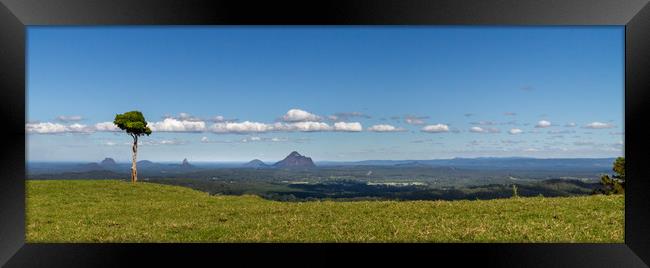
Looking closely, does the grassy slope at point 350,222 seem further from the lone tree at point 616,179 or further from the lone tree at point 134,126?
the lone tree at point 616,179

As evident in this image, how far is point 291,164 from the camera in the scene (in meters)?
29.3

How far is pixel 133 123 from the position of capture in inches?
934

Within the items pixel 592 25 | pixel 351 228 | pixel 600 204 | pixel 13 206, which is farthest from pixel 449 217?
pixel 13 206

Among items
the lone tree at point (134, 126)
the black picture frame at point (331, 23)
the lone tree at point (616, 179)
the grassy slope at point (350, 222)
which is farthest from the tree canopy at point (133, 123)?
the lone tree at point (616, 179)

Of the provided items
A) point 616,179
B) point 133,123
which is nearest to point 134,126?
point 133,123

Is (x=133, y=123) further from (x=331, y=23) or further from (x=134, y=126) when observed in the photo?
(x=331, y=23)

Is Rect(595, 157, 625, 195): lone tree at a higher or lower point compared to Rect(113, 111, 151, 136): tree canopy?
lower

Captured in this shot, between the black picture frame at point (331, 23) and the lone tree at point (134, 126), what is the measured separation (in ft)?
60.8

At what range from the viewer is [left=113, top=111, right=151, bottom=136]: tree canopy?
23703mm

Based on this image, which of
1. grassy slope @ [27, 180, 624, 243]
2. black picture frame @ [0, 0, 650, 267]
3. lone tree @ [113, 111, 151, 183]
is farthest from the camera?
lone tree @ [113, 111, 151, 183]

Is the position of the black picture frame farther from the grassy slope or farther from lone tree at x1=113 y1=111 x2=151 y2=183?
lone tree at x1=113 y1=111 x2=151 y2=183

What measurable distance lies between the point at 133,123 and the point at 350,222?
721 inches

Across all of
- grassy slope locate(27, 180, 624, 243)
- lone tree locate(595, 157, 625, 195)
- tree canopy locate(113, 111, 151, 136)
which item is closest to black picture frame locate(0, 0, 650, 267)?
A: grassy slope locate(27, 180, 624, 243)

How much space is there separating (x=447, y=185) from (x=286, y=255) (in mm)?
10852
